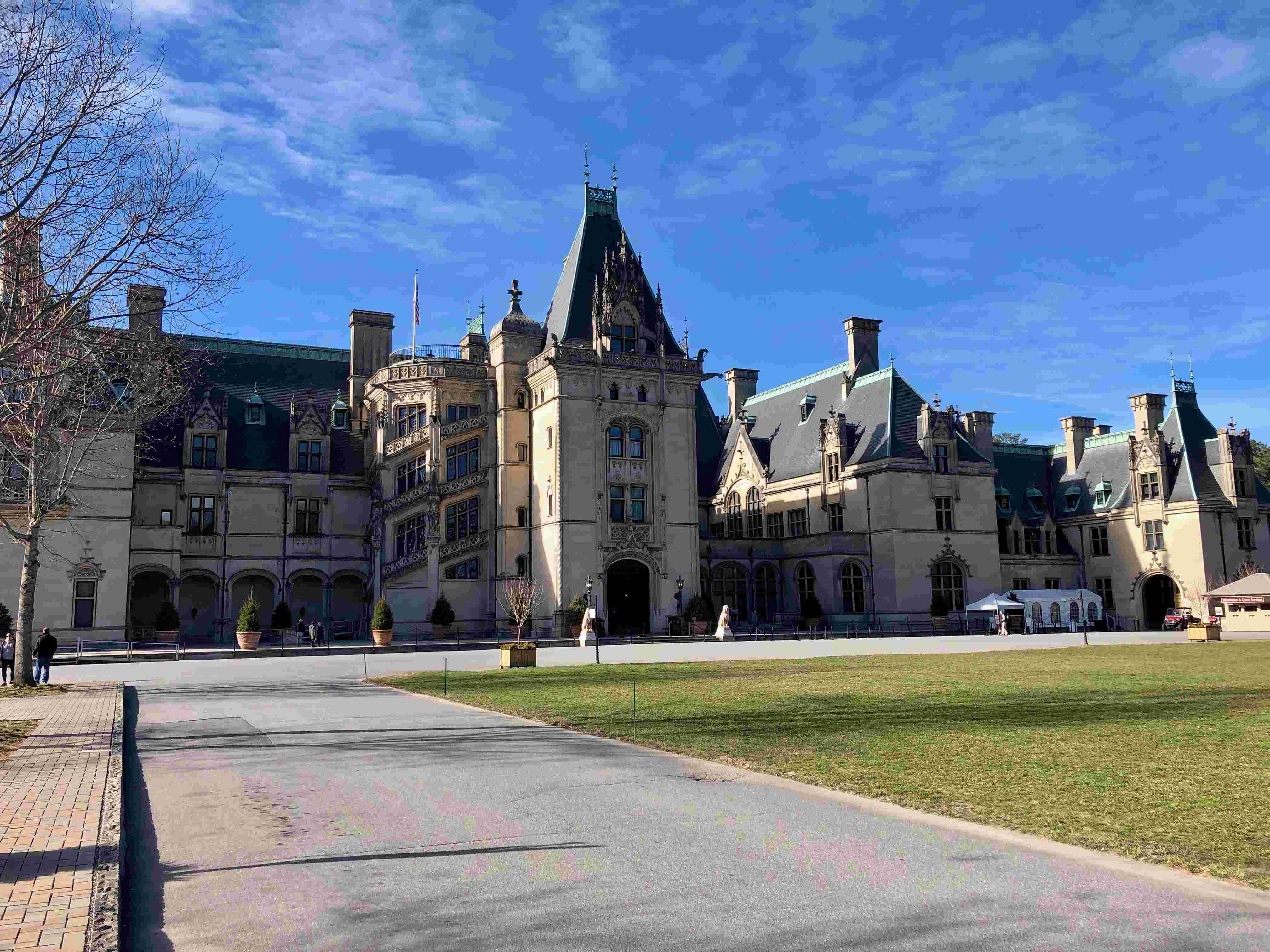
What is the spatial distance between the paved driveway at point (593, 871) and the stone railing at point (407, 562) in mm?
39345

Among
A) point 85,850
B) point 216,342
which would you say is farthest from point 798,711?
point 216,342

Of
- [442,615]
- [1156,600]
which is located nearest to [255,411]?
[442,615]

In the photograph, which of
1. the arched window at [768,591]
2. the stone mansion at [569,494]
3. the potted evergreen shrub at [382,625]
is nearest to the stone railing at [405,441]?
the stone mansion at [569,494]

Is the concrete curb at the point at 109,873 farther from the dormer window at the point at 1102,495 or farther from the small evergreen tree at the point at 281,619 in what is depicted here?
the dormer window at the point at 1102,495

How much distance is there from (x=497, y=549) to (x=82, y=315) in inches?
1457

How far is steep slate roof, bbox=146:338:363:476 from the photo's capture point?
183ft

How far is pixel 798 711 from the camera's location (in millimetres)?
17109

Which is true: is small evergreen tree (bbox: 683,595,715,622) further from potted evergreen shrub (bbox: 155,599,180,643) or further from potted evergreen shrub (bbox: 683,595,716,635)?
potted evergreen shrub (bbox: 155,599,180,643)

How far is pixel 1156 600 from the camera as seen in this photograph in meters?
65.6

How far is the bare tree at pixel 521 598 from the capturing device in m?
45.4

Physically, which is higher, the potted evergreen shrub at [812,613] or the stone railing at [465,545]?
the stone railing at [465,545]

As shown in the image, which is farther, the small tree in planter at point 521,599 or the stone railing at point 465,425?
the stone railing at point 465,425

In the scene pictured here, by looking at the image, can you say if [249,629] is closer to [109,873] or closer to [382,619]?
[382,619]

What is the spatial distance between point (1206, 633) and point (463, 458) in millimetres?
36964
